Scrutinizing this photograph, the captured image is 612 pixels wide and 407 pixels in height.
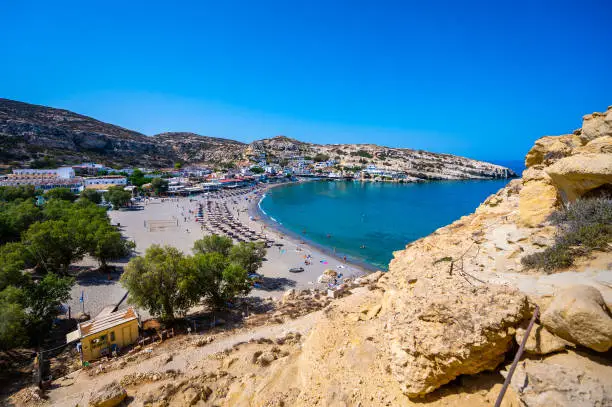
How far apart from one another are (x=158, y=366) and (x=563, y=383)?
439 inches

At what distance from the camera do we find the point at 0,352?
11359 millimetres

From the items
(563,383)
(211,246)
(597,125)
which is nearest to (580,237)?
(563,383)

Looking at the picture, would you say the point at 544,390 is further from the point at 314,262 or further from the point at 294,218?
the point at 294,218

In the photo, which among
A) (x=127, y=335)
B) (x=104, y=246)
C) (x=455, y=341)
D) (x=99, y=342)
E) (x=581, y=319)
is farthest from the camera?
(x=104, y=246)

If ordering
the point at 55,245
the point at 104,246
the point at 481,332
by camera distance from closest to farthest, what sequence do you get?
the point at 481,332 → the point at 55,245 → the point at 104,246

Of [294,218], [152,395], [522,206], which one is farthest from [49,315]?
[294,218]

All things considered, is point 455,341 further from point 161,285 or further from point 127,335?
point 127,335

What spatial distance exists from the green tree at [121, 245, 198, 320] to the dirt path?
282 centimetres

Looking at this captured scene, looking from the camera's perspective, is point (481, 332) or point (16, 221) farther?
point (16, 221)

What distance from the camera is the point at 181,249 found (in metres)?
28.7

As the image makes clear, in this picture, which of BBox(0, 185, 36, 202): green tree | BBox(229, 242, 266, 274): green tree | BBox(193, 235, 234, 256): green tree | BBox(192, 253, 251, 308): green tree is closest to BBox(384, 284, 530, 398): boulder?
BBox(192, 253, 251, 308): green tree

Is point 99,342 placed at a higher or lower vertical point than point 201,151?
lower

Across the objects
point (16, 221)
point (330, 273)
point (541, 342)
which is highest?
point (541, 342)

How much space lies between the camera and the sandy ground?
706 inches
